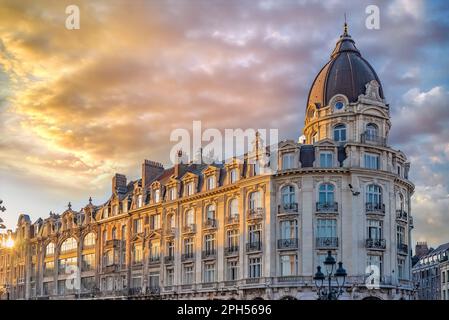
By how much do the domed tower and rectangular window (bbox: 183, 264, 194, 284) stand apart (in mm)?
15473

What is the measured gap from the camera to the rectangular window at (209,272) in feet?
203

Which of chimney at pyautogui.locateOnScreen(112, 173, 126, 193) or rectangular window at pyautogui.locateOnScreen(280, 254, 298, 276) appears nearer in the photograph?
rectangular window at pyautogui.locateOnScreen(280, 254, 298, 276)

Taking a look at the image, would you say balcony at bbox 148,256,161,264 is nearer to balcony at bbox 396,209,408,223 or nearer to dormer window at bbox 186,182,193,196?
dormer window at bbox 186,182,193,196

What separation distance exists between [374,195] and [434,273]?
50.3 meters

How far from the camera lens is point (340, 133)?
5844 centimetres

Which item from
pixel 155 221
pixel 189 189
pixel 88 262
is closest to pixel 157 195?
pixel 155 221

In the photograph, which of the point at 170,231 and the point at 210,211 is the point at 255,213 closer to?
the point at 210,211

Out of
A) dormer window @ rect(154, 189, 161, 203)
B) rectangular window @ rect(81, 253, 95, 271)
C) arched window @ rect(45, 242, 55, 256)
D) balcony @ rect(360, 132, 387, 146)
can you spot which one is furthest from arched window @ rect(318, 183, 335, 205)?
arched window @ rect(45, 242, 55, 256)

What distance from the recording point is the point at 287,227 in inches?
2227

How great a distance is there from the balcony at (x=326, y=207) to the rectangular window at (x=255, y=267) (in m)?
6.36

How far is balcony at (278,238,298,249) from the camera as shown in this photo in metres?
55.6

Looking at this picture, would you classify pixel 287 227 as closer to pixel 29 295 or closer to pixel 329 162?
pixel 329 162
